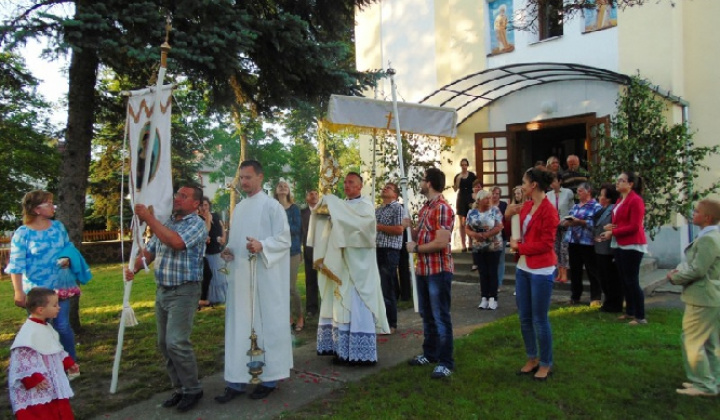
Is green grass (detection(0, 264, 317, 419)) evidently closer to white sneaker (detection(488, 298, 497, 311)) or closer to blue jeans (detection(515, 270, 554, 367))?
white sneaker (detection(488, 298, 497, 311))

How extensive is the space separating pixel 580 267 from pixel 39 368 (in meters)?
7.11

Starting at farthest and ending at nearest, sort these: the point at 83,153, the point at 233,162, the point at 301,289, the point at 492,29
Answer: the point at 233,162
the point at 492,29
the point at 301,289
the point at 83,153

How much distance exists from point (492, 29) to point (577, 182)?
5764 millimetres

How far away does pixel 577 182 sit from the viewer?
32.9ft

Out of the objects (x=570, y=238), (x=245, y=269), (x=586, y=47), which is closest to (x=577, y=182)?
(x=570, y=238)

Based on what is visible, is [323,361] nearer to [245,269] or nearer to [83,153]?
[245,269]

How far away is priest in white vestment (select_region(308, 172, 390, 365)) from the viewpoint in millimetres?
5660

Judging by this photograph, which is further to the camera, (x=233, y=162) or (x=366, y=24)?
(x=233, y=162)

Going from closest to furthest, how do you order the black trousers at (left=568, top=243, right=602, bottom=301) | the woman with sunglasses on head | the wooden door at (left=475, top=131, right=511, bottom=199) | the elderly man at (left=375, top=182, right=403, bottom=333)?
the woman with sunglasses on head → the elderly man at (left=375, top=182, right=403, bottom=333) → the black trousers at (left=568, top=243, right=602, bottom=301) → the wooden door at (left=475, top=131, right=511, bottom=199)

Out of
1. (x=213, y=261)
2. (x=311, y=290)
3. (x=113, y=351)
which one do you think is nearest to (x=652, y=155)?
(x=311, y=290)

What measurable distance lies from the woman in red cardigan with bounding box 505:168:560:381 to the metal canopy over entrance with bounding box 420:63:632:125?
7.19 metres

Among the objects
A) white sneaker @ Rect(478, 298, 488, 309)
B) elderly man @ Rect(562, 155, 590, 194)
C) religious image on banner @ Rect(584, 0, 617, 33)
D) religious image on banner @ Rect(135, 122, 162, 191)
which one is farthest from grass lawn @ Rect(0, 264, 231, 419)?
religious image on banner @ Rect(584, 0, 617, 33)

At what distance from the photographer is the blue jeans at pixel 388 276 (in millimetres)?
6969

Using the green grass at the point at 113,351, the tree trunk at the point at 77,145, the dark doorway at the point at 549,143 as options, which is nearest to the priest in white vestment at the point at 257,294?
the green grass at the point at 113,351
